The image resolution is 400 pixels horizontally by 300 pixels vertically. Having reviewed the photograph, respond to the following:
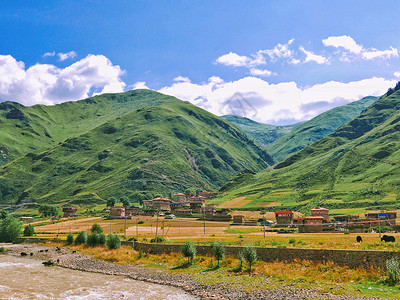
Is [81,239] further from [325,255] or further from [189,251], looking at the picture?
[325,255]

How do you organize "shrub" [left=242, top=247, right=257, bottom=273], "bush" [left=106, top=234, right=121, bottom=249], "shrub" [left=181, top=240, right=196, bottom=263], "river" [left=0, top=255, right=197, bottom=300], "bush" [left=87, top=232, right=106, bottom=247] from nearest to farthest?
"river" [left=0, top=255, right=197, bottom=300], "shrub" [left=242, top=247, right=257, bottom=273], "shrub" [left=181, top=240, right=196, bottom=263], "bush" [left=106, top=234, right=121, bottom=249], "bush" [left=87, top=232, right=106, bottom=247]

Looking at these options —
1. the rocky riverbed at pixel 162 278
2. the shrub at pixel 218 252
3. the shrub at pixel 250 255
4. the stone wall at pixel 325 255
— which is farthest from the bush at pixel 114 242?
the shrub at pixel 250 255

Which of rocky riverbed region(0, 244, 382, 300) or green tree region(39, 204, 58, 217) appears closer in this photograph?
rocky riverbed region(0, 244, 382, 300)

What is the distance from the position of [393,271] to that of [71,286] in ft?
133

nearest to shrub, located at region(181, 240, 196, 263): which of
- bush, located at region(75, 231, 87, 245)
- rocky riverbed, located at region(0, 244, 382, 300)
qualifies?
rocky riverbed, located at region(0, 244, 382, 300)

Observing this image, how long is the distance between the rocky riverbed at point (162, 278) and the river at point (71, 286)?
1.65 metres

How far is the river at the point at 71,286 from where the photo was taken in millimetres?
40875

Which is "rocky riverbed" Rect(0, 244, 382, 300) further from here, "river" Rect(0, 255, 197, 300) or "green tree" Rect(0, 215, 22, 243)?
"green tree" Rect(0, 215, 22, 243)

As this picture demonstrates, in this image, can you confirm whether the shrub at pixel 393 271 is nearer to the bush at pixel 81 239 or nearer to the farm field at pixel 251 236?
Result: the farm field at pixel 251 236

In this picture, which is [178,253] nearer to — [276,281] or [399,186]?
[276,281]

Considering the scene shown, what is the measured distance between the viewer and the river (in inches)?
1609

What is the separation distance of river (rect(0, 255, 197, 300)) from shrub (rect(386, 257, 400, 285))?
69.8 ft

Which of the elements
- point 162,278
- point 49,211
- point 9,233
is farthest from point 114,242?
point 49,211

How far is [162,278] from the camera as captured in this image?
48344mm
